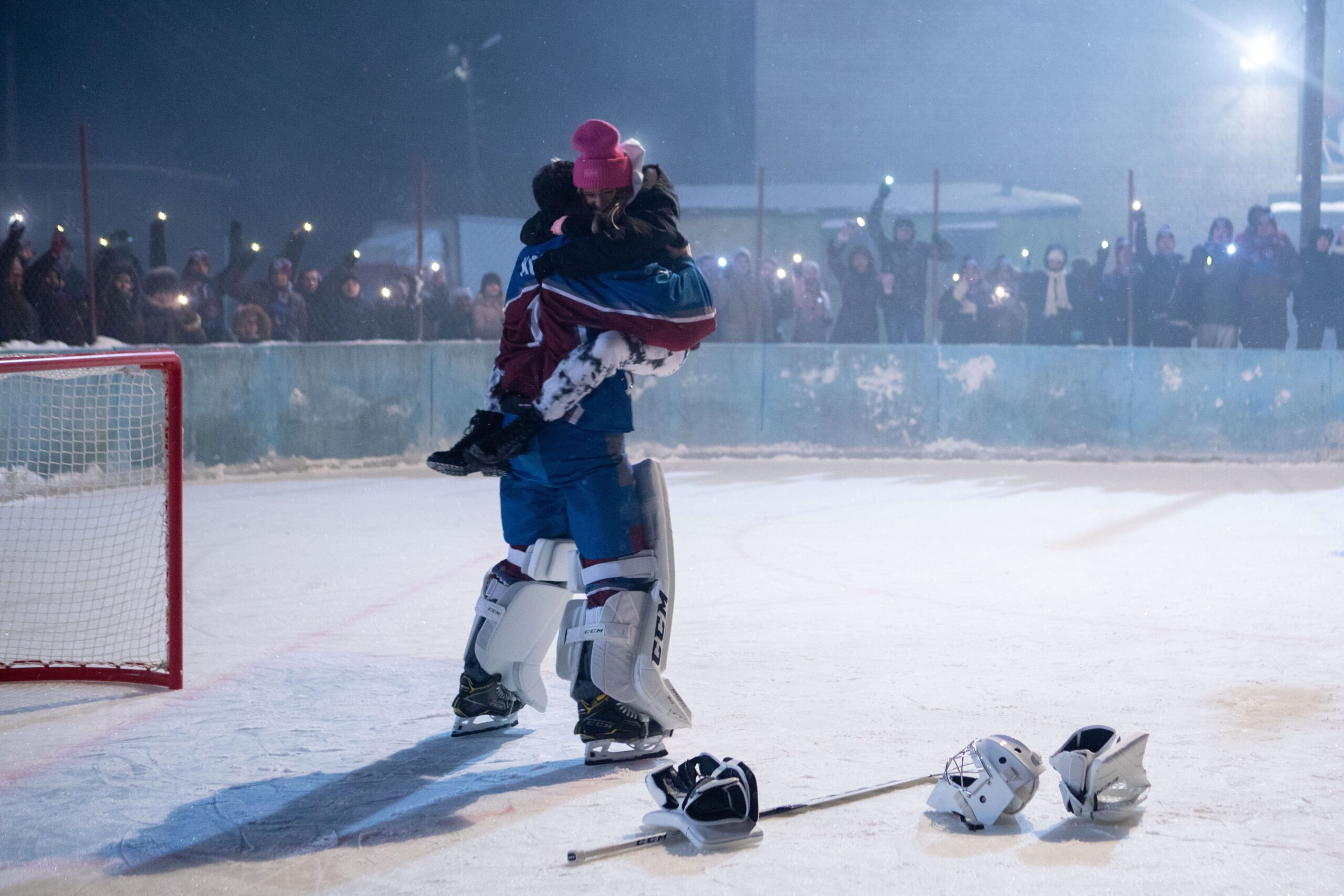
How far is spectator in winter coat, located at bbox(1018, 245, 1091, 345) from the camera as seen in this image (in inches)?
525

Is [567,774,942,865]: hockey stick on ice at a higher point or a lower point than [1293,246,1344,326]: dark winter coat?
lower

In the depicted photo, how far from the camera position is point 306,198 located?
25.1m

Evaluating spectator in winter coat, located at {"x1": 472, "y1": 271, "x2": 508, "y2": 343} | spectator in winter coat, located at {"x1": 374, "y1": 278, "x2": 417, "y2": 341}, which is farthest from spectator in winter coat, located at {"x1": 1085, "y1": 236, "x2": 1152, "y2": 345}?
spectator in winter coat, located at {"x1": 374, "y1": 278, "x2": 417, "y2": 341}

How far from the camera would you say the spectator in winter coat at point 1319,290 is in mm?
A: 12719

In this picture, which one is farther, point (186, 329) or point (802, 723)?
point (186, 329)

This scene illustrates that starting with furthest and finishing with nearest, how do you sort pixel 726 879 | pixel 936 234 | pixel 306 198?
1. pixel 306 198
2. pixel 936 234
3. pixel 726 879

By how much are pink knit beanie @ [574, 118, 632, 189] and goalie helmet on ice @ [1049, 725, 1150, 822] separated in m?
2.04

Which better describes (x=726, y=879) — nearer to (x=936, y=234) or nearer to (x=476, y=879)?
(x=476, y=879)

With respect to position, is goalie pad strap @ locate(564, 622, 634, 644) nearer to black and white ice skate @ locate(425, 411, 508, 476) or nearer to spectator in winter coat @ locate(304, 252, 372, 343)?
black and white ice skate @ locate(425, 411, 508, 476)

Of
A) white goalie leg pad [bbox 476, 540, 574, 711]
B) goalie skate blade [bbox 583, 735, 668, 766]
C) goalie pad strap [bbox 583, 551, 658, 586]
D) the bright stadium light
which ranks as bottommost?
goalie skate blade [bbox 583, 735, 668, 766]

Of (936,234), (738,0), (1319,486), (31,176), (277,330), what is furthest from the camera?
(738,0)

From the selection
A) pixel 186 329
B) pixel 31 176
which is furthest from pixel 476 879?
pixel 31 176

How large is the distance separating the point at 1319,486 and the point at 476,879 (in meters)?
9.77

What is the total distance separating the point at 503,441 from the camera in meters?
3.85
